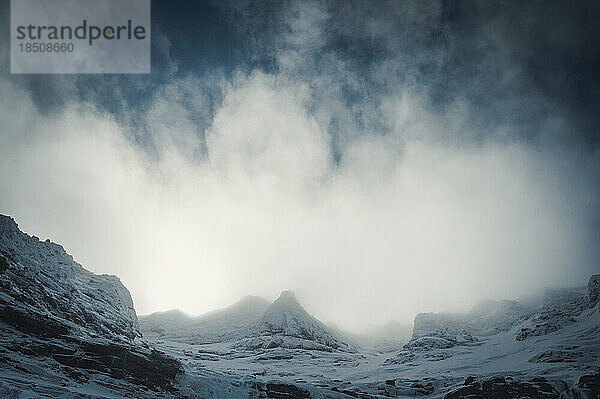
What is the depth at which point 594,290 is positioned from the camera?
58.4 metres

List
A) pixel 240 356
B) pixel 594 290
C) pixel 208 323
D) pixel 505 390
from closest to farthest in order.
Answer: pixel 505 390
pixel 594 290
pixel 240 356
pixel 208 323

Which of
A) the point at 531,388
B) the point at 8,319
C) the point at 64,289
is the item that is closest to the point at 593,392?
the point at 531,388

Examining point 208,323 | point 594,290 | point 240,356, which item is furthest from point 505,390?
point 208,323

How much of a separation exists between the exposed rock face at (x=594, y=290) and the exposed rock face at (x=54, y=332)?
2698 inches

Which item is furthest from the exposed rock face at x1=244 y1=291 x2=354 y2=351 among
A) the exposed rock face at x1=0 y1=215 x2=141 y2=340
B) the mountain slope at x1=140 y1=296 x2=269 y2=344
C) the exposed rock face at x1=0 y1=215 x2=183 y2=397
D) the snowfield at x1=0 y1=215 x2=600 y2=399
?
the exposed rock face at x1=0 y1=215 x2=183 y2=397

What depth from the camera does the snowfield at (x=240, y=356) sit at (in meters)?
26.3

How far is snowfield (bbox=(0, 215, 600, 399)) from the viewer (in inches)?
1034

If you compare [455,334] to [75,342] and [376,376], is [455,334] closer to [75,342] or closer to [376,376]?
[376,376]

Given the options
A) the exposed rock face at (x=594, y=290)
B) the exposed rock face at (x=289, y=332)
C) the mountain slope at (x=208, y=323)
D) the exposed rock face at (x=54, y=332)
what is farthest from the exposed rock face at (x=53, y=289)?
the exposed rock face at (x=594, y=290)

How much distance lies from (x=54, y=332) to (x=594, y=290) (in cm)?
7927

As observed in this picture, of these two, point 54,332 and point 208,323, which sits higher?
point 54,332

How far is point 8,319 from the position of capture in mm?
26453

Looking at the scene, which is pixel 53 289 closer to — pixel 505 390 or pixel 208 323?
pixel 505 390

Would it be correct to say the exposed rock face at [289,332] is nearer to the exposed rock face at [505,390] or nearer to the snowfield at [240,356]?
the snowfield at [240,356]
